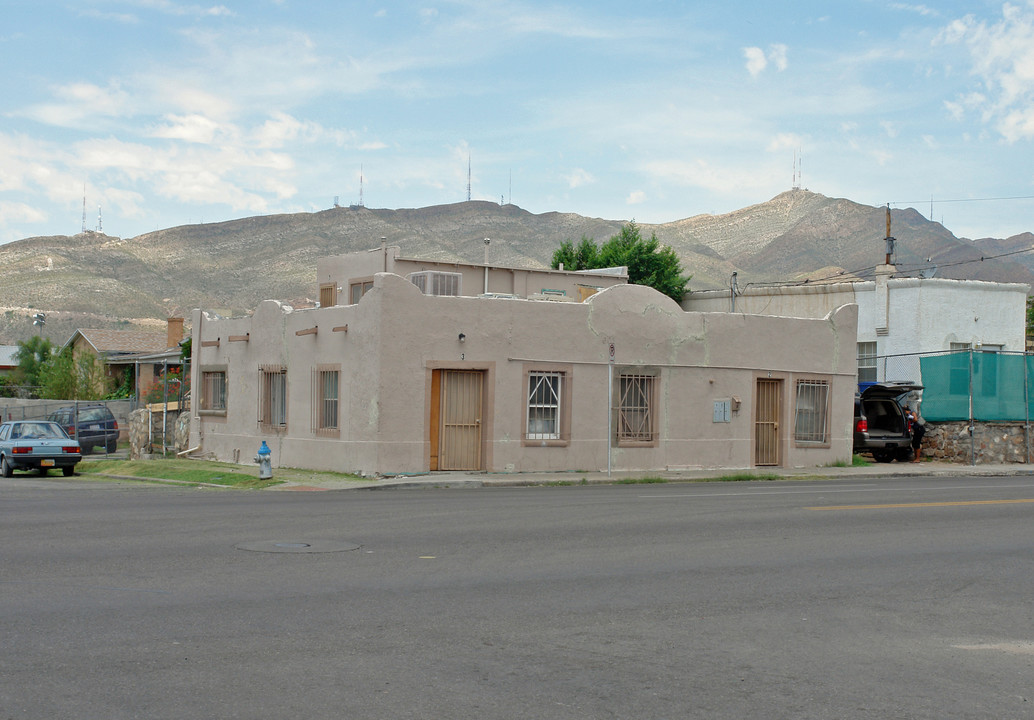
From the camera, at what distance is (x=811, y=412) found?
2788 centimetres

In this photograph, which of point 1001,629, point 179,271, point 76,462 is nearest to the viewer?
point 1001,629

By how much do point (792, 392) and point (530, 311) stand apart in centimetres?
784

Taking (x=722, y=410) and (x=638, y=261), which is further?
(x=638, y=261)

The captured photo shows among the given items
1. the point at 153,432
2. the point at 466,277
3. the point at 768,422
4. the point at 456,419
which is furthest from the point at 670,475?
the point at 153,432

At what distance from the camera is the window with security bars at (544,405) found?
949 inches

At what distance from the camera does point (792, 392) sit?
89.6 feet

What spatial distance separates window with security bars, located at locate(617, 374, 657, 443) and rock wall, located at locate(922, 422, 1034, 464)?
9.89m

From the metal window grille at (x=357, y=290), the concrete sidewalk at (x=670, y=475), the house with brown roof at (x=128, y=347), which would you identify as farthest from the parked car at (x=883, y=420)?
the house with brown roof at (x=128, y=347)

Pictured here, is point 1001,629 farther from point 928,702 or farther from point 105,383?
point 105,383

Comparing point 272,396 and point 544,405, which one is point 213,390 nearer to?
point 272,396

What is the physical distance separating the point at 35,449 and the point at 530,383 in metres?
12.1

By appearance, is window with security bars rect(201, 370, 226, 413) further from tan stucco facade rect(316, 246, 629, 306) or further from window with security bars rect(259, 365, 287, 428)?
tan stucco facade rect(316, 246, 629, 306)

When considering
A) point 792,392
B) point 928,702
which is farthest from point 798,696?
point 792,392

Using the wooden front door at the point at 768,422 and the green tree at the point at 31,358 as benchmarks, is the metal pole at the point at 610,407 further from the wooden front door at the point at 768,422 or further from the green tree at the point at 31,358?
the green tree at the point at 31,358
